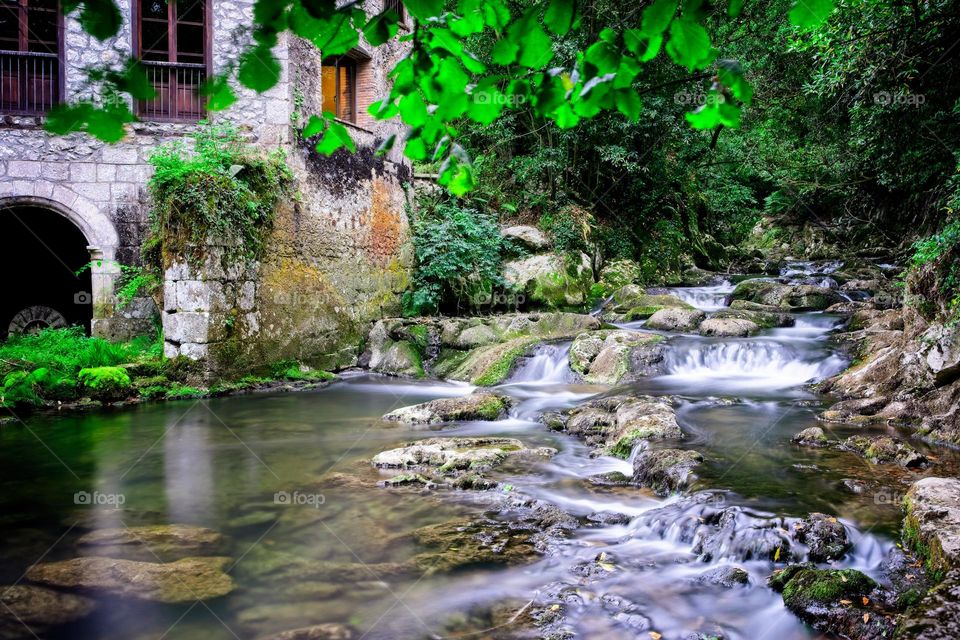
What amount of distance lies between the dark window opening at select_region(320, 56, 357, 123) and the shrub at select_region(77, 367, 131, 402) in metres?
6.50

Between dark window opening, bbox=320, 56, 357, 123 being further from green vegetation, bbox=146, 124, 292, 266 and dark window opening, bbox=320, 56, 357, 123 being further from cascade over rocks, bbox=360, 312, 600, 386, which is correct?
cascade over rocks, bbox=360, 312, 600, 386

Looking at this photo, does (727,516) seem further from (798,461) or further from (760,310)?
(760,310)

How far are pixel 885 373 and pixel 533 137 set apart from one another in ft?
37.8

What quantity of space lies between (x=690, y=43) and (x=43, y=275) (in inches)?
591

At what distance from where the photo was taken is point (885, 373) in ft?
25.1

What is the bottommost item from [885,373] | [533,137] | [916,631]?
[916,631]

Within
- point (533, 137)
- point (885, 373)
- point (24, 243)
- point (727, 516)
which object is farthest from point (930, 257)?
point (24, 243)

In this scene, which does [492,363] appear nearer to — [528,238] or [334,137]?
[528,238]

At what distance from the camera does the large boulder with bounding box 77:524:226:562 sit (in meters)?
4.15

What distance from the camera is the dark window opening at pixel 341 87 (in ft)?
40.1

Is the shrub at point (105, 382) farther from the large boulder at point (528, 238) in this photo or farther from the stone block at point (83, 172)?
the large boulder at point (528, 238)

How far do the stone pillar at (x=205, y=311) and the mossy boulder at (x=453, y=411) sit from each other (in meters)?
3.26

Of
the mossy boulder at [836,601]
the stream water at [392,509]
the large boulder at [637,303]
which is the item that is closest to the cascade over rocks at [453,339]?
the large boulder at [637,303]

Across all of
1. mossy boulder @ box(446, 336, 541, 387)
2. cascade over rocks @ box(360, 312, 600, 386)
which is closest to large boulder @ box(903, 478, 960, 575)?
mossy boulder @ box(446, 336, 541, 387)
